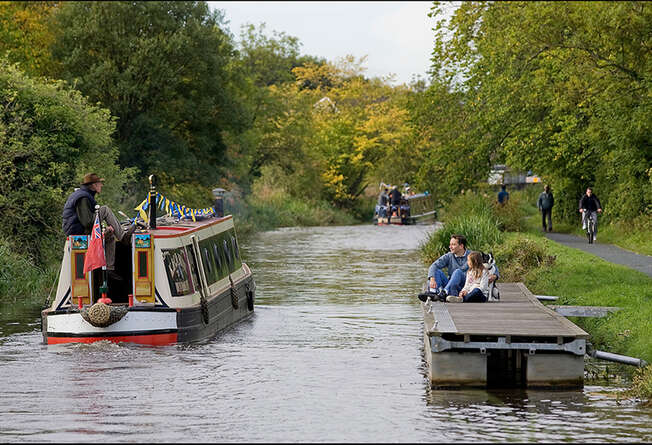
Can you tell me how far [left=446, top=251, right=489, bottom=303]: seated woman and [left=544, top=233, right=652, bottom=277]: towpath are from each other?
723 centimetres

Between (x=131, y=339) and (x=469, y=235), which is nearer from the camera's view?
(x=131, y=339)

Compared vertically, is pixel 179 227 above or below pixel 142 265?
above

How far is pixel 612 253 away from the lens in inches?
1171

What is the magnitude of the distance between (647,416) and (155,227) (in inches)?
343

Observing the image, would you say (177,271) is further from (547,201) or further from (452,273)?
(547,201)

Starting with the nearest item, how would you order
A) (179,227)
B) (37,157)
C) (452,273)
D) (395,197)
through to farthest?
(452,273) < (179,227) < (37,157) < (395,197)

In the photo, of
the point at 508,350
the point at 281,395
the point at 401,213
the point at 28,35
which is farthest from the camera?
the point at 401,213

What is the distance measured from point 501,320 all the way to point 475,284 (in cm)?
245

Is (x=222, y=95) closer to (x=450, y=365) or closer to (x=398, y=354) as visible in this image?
(x=398, y=354)

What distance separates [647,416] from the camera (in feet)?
39.0

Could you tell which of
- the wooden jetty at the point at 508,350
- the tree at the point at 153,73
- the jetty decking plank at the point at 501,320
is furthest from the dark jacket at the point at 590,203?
the wooden jetty at the point at 508,350

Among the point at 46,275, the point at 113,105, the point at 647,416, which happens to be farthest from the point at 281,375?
the point at 113,105

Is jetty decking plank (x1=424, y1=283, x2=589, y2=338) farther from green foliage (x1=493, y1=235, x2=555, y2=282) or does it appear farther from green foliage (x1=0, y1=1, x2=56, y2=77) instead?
green foliage (x1=0, y1=1, x2=56, y2=77)

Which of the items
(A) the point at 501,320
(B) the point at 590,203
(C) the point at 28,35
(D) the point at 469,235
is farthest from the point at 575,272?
(C) the point at 28,35
